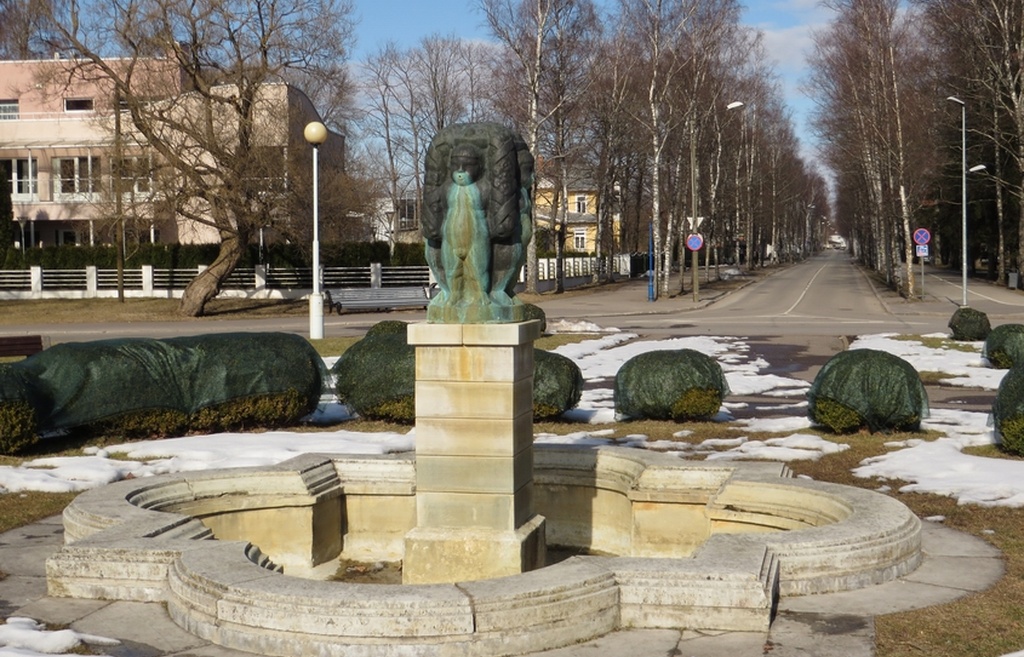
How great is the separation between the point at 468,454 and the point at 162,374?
24.4ft

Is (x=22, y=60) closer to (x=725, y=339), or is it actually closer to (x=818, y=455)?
(x=725, y=339)

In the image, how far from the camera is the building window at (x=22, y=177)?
179ft

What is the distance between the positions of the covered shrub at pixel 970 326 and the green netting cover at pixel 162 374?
16.3 m

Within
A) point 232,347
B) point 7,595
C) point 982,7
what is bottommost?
point 7,595

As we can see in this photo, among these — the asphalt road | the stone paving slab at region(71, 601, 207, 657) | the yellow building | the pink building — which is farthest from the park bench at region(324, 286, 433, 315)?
the yellow building

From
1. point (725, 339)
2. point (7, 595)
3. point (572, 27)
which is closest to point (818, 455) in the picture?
point (7, 595)

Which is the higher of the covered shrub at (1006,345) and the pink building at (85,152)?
the pink building at (85,152)

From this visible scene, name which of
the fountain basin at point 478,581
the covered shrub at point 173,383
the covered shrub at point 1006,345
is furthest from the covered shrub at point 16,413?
the covered shrub at point 1006,345

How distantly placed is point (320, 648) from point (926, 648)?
10.5ft

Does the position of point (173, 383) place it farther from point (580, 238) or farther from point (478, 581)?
point (580, 238)

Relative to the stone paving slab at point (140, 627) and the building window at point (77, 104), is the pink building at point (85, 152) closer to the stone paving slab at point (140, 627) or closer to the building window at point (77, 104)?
the building window at point (77, 104)

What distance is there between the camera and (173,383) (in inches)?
557

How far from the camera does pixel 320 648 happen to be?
5.98 m

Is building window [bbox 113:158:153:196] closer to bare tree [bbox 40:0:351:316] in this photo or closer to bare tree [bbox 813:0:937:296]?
bare tree [bbox 40:0:351:316]
